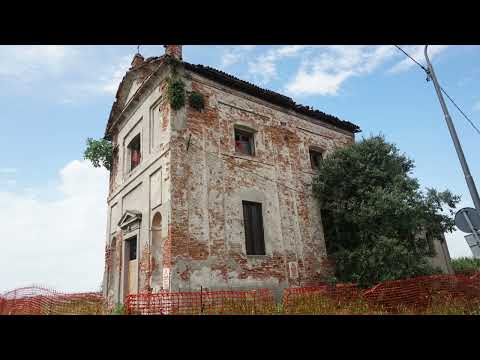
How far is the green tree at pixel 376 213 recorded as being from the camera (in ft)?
36.3

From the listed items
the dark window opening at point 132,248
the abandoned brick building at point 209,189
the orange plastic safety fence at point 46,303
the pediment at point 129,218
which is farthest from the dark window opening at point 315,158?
the orange plastic safety fence at point 46,303

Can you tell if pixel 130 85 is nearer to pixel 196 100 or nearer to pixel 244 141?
pixel 196 100

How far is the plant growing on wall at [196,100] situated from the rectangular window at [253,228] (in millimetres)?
3565

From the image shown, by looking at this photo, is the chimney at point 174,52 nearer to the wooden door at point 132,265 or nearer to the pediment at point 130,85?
the pediment at point 130,85

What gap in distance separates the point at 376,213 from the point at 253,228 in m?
4.21

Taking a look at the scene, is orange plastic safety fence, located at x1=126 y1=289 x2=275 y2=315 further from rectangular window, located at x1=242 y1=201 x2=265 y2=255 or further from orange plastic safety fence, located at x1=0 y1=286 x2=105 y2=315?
orange plastic safety fence, located at x1=0 y1=286 x2=105 y2=315

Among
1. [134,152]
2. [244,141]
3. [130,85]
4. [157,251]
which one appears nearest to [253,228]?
[157,251]

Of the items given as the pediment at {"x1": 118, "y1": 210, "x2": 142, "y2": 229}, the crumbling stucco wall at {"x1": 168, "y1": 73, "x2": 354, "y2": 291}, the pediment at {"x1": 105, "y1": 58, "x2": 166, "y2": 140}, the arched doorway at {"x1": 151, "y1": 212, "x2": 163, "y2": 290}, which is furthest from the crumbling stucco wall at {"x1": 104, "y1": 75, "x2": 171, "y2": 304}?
the pediment at {"x1": 105, "y1": 58, "x2": 166, "y2": 140}

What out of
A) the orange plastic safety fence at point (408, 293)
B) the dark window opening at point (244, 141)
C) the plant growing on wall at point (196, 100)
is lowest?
the orange plastic safety fence at point (408, 293)

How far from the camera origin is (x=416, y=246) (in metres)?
11.8

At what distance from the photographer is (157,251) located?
34.1 feet
